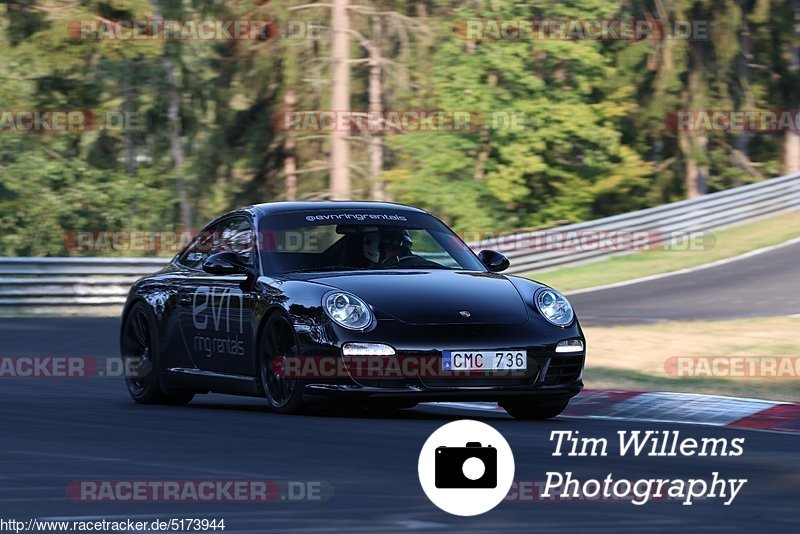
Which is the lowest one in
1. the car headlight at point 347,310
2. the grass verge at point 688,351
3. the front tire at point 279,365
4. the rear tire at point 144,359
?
the grass verge at point 688,351

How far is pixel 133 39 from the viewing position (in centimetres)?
3591

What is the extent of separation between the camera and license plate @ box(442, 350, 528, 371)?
375 inches

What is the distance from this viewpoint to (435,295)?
9859mm

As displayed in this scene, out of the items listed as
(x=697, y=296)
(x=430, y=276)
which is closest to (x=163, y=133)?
(x=697, y=296)

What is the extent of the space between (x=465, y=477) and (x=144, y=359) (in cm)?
559

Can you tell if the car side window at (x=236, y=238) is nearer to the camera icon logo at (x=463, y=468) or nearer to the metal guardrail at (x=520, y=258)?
the camera icon logo at (x=463, y=468)

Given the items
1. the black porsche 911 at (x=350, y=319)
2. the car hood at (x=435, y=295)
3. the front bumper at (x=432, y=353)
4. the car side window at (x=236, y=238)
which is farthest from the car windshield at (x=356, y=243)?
the front bumper at (x=432, y=353)

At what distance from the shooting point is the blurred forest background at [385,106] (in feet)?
111

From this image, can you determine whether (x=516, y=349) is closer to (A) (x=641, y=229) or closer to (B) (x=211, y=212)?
(A) (x=641, y=229)

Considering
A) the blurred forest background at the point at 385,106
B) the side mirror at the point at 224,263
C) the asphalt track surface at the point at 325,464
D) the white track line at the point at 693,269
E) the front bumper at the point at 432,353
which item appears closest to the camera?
the asphalt track surface at the point at 325,464

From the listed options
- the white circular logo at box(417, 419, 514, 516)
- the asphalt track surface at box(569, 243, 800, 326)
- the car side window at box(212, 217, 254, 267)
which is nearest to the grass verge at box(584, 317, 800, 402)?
the asphalt track surface at box(569, 243, 800, 326)

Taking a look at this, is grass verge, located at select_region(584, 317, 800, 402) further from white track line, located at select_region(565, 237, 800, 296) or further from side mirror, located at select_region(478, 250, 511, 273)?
white track line, located at select_region(565, 237, 800, 296)

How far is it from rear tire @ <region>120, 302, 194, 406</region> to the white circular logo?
4748mm

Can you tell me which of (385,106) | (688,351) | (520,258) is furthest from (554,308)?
(385,106)
